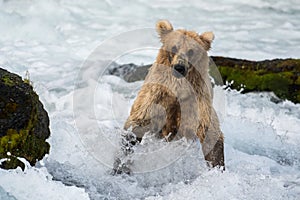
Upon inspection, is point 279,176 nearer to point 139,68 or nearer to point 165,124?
point 165,124

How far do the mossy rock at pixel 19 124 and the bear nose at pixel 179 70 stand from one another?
194 cm

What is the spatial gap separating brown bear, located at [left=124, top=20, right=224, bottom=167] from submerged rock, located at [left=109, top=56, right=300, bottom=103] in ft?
25.5

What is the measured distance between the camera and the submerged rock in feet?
47.0

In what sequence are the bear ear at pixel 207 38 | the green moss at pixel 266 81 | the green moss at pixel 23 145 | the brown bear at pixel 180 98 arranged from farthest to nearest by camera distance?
the green moss at pixel 266 81 → the bear ear at pixel 207 38 → the brown bear at pixel 180 98 → the green moss at pixel 23 145

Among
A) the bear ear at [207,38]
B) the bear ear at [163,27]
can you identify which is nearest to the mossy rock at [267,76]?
the bear ear at [207,38]

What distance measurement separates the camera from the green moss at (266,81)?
14243mm

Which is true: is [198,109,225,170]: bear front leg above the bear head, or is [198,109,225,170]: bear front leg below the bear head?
below

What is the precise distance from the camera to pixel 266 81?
47.9 feet

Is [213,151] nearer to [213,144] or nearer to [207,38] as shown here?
[213,144]

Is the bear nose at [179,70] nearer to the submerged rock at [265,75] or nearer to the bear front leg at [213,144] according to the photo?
the bear front leg at [213,144]

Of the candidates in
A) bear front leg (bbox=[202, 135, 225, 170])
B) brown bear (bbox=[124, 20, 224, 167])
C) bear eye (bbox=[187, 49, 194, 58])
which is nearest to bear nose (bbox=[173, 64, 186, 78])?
brown bear (bbox=[124, 20, 224, 167])

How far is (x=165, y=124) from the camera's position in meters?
6.47

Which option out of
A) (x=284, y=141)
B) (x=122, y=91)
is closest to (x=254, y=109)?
(x=284, y=141)

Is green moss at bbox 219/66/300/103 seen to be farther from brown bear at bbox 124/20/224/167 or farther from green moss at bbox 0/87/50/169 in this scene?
green moss at bbox 0/87/50/169
